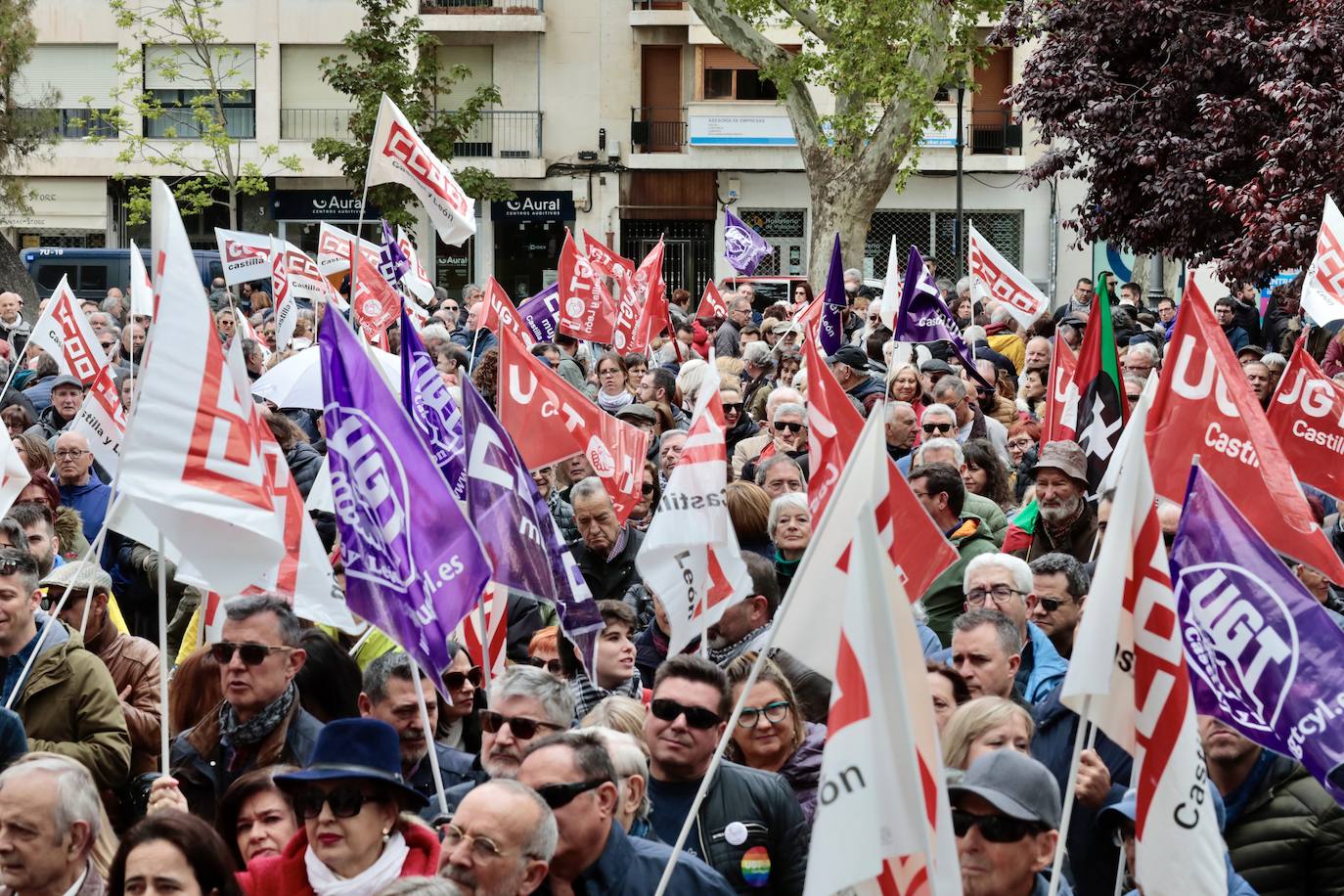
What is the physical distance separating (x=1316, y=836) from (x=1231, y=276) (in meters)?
11.7

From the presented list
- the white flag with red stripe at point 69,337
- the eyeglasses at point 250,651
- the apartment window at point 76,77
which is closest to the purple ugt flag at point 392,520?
the eyeglasses at point 250,651

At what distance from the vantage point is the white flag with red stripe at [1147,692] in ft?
14.9

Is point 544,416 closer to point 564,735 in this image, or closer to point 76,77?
point 564,735

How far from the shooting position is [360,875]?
468cm

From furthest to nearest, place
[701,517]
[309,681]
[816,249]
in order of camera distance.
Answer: [816,249]
[701,517]
[309,681]

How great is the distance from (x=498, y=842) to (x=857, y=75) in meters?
21.8

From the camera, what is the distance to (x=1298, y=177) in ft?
51.4

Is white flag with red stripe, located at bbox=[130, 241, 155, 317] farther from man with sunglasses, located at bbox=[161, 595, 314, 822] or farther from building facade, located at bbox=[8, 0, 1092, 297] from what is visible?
building facade, located at bbox=[8, 0, 1092, 297]

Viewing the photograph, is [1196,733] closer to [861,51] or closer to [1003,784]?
[1003,784]

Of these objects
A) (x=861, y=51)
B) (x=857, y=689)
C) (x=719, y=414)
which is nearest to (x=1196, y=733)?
(x=857, y=689)

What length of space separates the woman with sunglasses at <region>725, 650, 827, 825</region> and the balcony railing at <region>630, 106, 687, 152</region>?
34381mm

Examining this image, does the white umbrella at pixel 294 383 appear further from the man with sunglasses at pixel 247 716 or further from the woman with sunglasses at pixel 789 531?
the man with sunglasses at pixel 247 716

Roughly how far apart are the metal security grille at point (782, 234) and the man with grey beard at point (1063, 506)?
101 feet

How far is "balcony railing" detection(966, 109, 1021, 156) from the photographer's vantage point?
39.2 m
